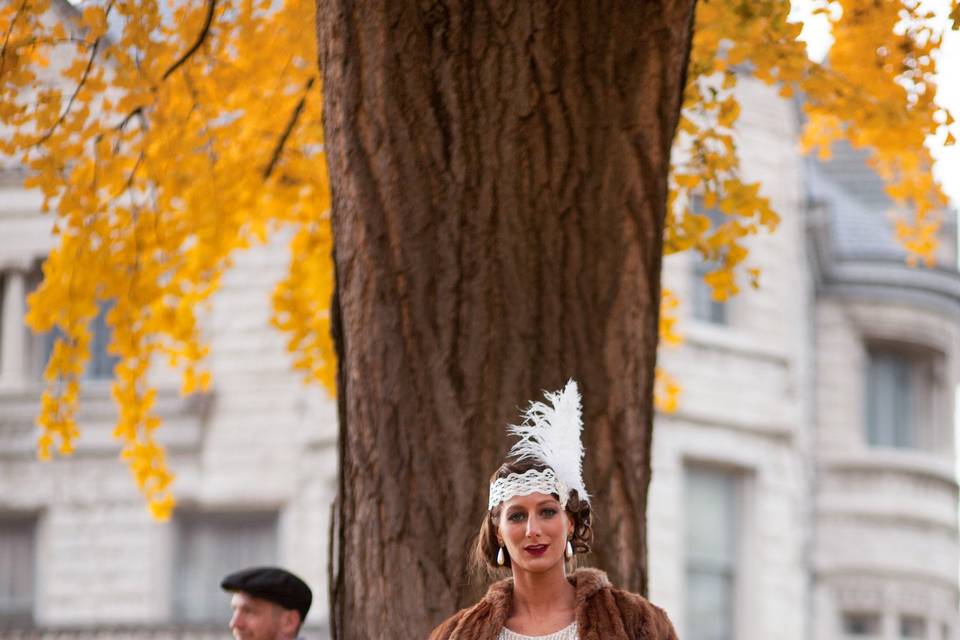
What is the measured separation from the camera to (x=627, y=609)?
176 inches

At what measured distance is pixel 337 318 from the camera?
253 inches

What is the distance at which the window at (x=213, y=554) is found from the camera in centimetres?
1966

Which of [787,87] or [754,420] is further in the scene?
[754,420]

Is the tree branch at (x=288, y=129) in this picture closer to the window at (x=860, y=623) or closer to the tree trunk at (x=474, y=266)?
the tree trunk at (x=474, y=266)

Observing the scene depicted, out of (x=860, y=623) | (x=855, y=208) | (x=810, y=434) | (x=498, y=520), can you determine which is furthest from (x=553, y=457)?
(x=855, y=208)

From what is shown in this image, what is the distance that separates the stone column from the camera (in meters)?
20.4

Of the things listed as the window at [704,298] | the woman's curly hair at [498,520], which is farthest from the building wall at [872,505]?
the woman's curly hair at [498,520]

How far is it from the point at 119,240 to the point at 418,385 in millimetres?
3591

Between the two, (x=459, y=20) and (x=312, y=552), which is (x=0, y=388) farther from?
(x=459, y=20)

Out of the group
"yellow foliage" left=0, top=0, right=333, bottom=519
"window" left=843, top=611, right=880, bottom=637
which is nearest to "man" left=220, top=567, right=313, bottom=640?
"yellow foliage" left=0, top=0, right=333, bottom=519

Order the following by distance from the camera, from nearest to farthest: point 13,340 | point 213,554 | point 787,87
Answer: point 787,87 → point 213,554 → point 13,340

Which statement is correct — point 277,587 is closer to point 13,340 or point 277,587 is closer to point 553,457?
point 553,457

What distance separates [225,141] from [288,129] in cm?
71

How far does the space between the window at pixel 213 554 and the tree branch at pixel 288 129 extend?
10378mm
